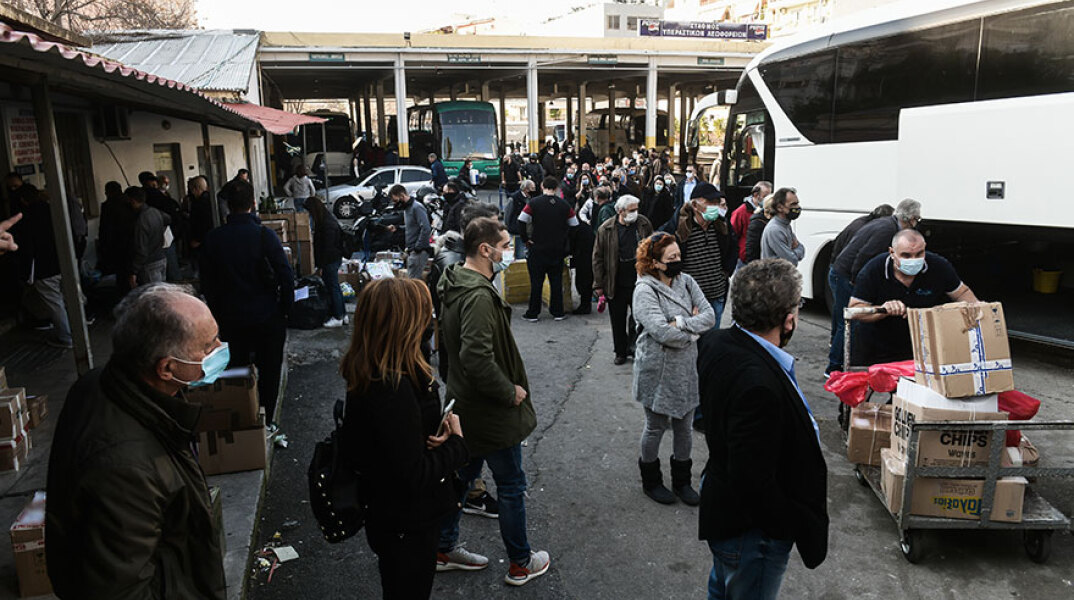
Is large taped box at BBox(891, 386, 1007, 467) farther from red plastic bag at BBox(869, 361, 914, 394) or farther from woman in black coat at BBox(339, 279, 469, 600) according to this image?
woman in black coat at BBox(339, 279, 469, 600)

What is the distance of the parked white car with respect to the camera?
21281mm

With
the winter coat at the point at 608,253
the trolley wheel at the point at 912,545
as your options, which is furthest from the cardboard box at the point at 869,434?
the winter coat at the point at 608,253

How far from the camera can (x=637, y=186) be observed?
48.3 feet

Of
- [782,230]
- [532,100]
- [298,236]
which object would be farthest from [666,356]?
[532,100]

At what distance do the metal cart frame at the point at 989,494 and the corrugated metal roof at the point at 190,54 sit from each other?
1322 centimetres

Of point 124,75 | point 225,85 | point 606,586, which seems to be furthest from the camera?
point 225,85

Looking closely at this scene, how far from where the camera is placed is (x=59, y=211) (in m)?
4.25

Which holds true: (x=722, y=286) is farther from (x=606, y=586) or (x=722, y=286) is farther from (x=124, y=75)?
(x=124, y=75)

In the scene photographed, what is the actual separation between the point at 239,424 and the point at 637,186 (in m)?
11.1

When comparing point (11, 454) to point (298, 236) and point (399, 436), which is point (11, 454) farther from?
point (298, 236)

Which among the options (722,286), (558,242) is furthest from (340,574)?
(558,242)

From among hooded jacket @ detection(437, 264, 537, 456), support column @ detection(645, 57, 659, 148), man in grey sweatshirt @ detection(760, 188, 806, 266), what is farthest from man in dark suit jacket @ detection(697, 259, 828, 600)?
support column @ detection(645, 57, 659, 148)

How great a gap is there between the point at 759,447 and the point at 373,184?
67.3ft

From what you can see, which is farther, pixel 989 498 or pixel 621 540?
pixel 621 540
